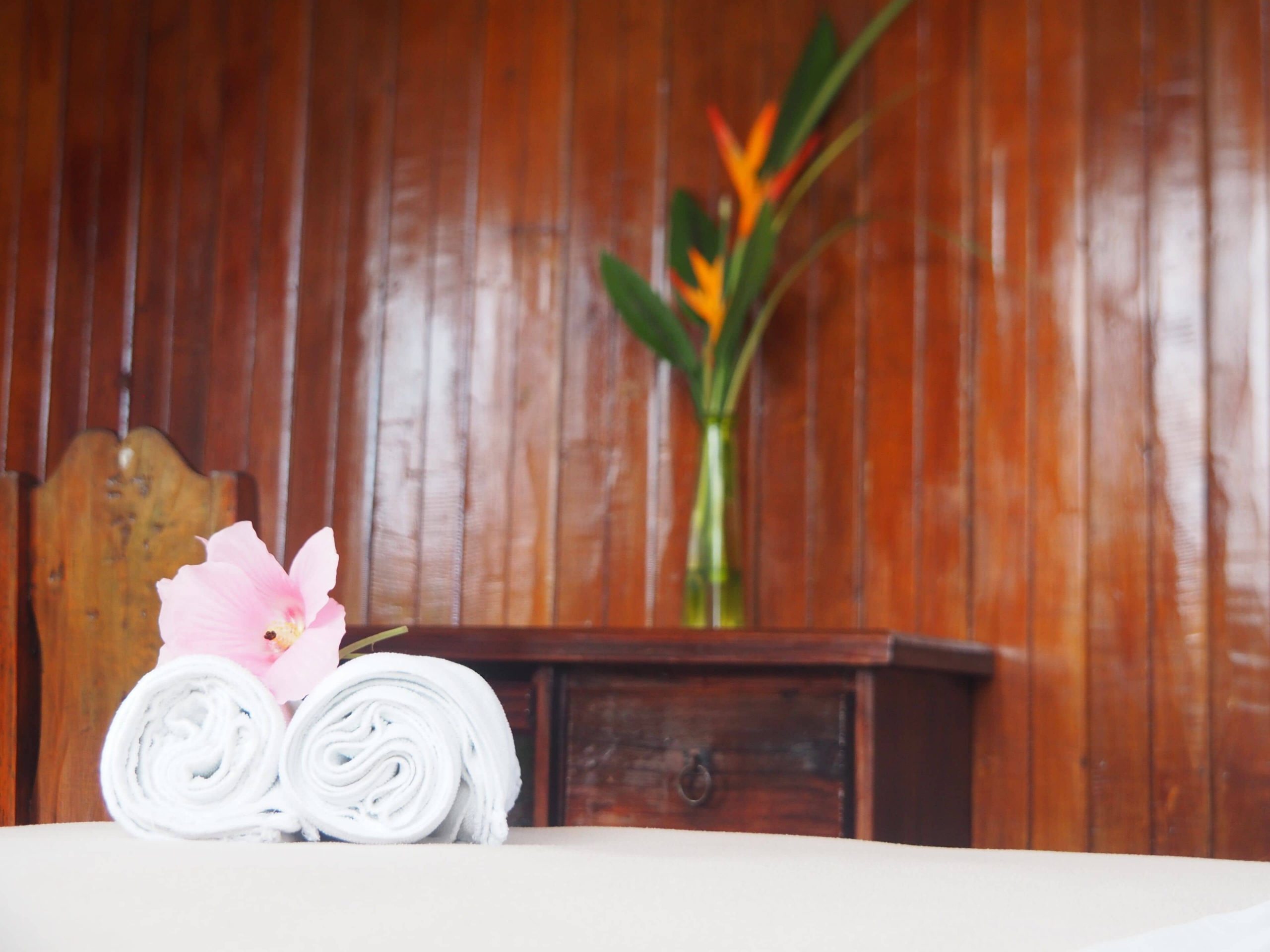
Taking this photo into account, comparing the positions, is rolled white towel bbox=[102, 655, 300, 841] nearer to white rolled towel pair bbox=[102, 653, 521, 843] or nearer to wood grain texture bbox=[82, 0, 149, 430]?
white rolled towel pair bbox=[102, 653, 521, 843]

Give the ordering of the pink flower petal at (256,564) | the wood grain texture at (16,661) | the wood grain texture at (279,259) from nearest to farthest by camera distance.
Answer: the pink flower petal at (256,564) → the wood grain texture at (16,661) → the wood grain texture at (279,259)

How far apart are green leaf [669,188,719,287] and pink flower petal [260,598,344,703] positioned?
4.50 feet

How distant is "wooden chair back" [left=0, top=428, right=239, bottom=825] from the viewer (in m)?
1.40

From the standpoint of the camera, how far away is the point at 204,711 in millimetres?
918

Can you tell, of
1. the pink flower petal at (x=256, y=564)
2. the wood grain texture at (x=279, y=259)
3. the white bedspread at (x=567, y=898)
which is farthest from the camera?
the wood grain texture at (x=279, y=259)

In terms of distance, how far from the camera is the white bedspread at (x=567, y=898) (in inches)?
21.6

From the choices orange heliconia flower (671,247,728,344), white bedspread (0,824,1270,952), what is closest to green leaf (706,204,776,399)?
orange heliconia flower (671,247,728,344)

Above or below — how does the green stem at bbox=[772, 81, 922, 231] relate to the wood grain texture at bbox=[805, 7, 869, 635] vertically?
above

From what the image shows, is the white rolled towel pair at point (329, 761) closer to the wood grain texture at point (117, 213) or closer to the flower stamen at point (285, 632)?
the flower stamen at point (285, 632)

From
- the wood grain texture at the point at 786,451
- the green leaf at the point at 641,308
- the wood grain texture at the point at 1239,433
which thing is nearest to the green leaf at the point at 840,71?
the wood grain texture at the point at 786,451

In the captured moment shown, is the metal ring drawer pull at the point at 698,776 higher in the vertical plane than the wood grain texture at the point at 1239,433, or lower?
lower

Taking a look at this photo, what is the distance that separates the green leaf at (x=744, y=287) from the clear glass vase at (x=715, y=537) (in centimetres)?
8

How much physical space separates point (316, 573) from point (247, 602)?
2.3 inches

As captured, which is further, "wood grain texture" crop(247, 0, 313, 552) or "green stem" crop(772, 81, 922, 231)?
"wood grain texture" crop(247, 0, 313, 552)
